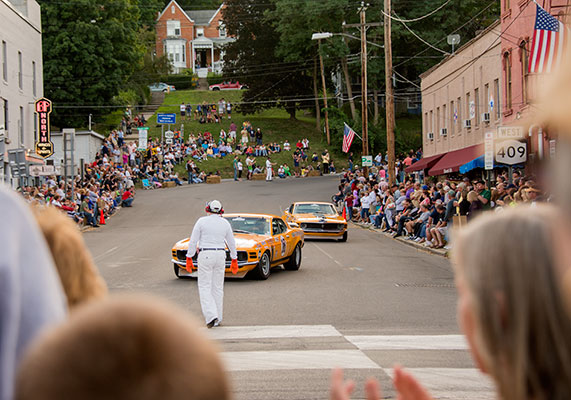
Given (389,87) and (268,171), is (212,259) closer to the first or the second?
(389,87)

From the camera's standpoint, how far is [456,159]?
1479 inches

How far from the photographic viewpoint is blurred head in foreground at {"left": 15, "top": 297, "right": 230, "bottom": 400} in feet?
4.90

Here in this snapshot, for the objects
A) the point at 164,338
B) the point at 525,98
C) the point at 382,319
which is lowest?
the point at 382,319

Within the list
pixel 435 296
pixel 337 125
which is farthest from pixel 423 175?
pixel 435 296

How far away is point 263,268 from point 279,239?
1401mm

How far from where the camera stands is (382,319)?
41.5ft

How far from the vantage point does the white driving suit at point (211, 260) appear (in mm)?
12367

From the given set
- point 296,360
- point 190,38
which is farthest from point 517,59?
point 190,38

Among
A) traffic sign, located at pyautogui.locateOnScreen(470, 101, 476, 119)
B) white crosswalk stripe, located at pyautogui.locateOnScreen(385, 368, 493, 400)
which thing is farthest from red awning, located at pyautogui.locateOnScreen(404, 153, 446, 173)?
white crosswalk stripe, located at pyautogui.locateOnScreen(385, 368, 493, 400)

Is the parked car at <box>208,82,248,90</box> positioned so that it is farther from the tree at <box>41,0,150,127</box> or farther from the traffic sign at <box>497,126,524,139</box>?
the traffic sign at <box>497,126,524,139</box>

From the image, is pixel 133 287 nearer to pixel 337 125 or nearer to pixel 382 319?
pixel 382 319

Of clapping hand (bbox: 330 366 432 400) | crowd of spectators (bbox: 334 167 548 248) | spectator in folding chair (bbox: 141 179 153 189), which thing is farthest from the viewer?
spectator in folding chair (bbox: 141 179 153 189)

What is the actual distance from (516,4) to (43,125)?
2478cm

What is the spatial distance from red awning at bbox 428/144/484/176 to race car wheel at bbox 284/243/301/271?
1412 centimetres
